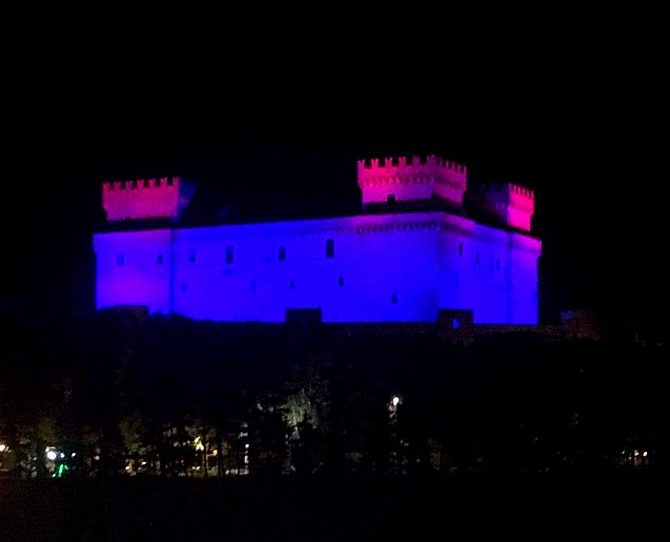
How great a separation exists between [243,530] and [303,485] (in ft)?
8.22

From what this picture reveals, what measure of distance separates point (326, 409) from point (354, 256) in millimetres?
17011

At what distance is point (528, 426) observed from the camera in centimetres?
2909

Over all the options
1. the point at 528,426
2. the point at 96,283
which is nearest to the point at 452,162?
the point at 96,283

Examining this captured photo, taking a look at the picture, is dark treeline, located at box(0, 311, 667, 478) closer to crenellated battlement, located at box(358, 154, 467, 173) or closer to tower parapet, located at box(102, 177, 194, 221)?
crenellated battlement, located at box(358, 154, 467, 173)

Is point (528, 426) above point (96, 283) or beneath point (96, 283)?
beneath

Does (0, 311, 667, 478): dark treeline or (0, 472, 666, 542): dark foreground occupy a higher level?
(0, 311, 667, 478): dark treeline

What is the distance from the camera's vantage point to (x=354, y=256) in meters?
47.1

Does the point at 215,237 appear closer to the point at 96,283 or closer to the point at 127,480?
the point at 96,283

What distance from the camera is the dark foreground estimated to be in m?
24.0

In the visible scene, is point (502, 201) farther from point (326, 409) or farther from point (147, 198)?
point (326, 409)

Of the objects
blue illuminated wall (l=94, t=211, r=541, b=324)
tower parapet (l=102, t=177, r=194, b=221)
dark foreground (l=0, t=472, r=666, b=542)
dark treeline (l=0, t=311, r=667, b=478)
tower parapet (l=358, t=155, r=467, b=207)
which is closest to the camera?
dark foreground (l=0, t=472, r=666, b=542)

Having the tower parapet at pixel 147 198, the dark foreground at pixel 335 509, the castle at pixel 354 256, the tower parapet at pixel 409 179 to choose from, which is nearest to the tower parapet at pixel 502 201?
the castle at pixel 354 256

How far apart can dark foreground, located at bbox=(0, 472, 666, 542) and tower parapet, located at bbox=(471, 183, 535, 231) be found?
25.6 metres

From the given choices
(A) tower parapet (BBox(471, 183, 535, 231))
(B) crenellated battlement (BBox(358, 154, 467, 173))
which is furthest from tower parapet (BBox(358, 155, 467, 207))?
(A) tower parapet (BBox(471, 183, 535, 231))
